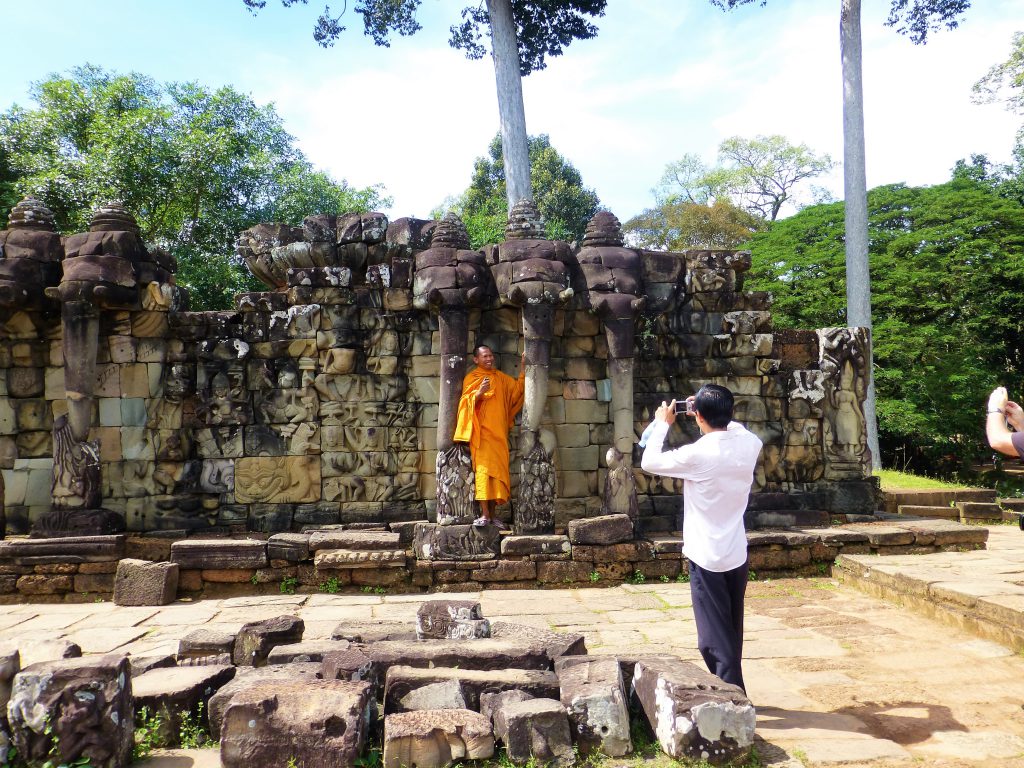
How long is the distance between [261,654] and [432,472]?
13.4ft

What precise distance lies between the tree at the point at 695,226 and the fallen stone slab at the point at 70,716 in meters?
26.9

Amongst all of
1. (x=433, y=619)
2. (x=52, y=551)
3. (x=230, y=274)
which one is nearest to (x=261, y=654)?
(x=433, y=619)

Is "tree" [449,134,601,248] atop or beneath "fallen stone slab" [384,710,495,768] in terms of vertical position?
atop

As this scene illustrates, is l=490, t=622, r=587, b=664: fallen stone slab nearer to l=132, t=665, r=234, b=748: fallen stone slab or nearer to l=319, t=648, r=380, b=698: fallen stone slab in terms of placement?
l=319, t=648, r=380, b=698: fallen stone slab

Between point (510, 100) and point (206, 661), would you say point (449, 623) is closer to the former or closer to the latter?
point (206, 661)

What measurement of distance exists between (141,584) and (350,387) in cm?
288

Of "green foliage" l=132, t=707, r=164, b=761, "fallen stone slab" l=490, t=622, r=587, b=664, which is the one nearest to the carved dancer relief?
"fallen stone slab" l=490, t=622, r=587, b=664

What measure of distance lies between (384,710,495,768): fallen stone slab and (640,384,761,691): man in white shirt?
1.21m

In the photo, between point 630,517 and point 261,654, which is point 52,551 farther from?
point 630,517

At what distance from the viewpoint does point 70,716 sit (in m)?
3.25

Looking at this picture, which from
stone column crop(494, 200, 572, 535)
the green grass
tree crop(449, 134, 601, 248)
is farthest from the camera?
tree crop(449, 134, 601, 248)

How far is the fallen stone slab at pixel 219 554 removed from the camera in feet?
23.6

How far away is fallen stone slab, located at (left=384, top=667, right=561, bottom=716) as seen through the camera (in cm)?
367

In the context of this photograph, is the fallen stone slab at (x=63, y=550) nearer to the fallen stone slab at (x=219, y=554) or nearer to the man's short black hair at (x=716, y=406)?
the fallen stone slab at (x=219, y=554)
